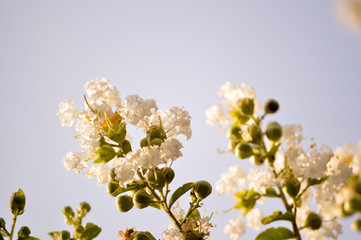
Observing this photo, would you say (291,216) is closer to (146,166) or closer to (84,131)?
(146,166)

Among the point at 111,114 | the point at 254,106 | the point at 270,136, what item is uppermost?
the point at 111,114

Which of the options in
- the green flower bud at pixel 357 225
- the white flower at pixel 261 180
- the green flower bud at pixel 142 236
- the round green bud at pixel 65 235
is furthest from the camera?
the round green bud at pixel 65 235

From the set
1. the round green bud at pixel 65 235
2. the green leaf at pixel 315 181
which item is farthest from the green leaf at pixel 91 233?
the green leaf at pixel 315 181

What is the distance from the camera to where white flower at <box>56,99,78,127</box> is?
206 cm

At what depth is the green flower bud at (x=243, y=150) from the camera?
1332 millimetres

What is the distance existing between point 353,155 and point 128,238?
A: 129cm

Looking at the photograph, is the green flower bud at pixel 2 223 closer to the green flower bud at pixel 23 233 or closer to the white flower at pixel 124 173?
the green flower bud at pixel 23 233

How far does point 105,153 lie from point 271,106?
3.02 feet

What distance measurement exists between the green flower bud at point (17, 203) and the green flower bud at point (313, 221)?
1.70 meters

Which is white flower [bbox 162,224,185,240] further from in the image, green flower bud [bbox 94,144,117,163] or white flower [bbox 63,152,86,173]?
white flower [bbox 63,152,86,173]

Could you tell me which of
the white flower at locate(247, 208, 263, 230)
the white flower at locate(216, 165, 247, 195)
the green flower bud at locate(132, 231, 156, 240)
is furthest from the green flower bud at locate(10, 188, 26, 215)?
the white flower at locate(247, 208, 263, 230)

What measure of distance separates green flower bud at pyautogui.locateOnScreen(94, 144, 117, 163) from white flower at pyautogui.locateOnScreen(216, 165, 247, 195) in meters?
0.63

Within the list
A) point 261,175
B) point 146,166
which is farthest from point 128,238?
point 261,175

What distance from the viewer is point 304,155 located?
56.6 inches
